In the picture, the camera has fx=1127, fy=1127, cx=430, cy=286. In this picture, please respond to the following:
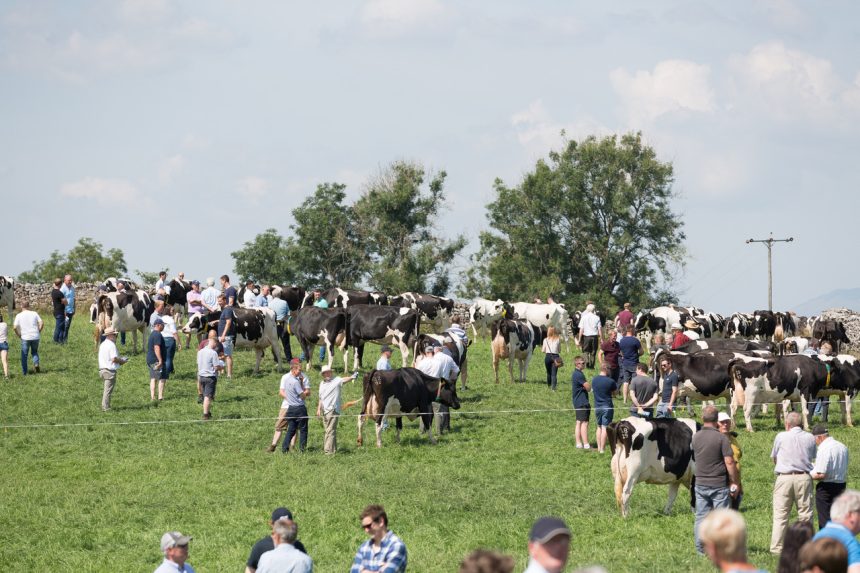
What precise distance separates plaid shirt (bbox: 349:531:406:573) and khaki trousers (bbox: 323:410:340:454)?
1276 centimetres

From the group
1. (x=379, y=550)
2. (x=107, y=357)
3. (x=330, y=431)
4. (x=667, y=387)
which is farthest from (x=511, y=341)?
(x=379, y=550)

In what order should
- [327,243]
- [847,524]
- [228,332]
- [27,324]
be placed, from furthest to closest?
[327,243]
[228,332]
[27,324]
[847,524]

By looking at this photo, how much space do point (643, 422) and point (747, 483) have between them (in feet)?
12.4

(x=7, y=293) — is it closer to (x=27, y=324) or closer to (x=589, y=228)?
(x=27, y=324)

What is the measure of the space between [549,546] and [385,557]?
355 cm

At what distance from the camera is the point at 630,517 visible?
1734 centimetres

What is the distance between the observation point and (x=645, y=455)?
17.5m

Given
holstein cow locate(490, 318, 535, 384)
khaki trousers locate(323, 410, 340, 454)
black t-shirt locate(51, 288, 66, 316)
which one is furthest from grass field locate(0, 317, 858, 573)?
black t-shirt locate(51, 288, 66, 316)

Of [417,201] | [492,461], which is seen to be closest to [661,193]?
[417,201]

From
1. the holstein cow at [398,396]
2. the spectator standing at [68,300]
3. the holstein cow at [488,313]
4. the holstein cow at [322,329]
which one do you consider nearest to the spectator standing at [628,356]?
the holstein cow at [398,396]

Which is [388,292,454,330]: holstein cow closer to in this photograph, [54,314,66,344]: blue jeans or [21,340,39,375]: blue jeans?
[54,314,66,344]: blue jeans

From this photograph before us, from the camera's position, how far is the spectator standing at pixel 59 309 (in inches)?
1369

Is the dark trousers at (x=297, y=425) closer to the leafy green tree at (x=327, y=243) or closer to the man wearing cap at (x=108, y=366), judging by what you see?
the man wearing cap at (x=108, y=366)

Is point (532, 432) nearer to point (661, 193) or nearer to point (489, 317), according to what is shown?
point (489, 317)
